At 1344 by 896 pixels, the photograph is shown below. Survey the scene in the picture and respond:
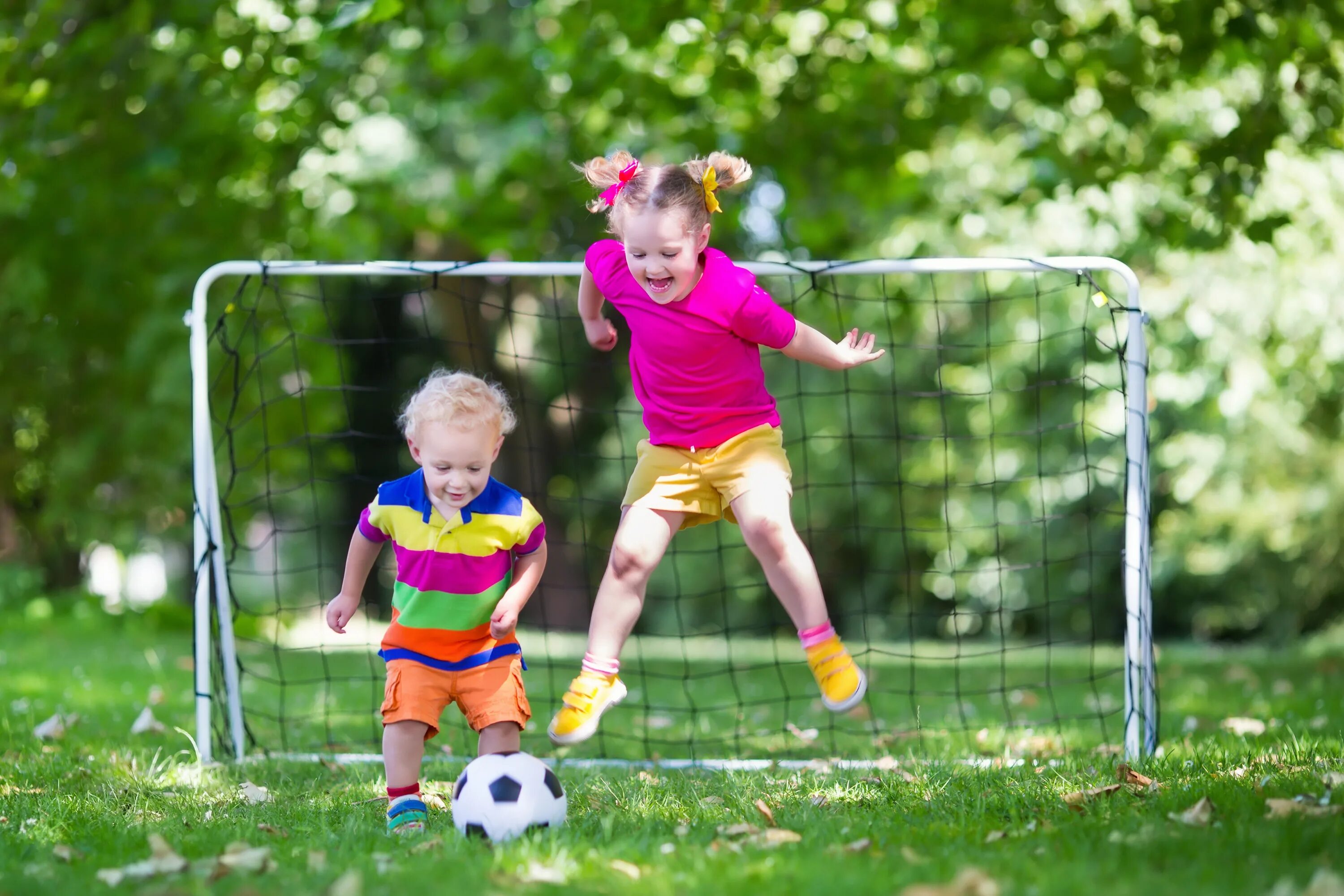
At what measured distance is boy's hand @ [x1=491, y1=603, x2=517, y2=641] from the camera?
362 cm

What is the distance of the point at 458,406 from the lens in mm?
3553

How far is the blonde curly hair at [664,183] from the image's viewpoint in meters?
3.76

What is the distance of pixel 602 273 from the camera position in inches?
159

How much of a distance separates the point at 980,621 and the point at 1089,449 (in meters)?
3.16

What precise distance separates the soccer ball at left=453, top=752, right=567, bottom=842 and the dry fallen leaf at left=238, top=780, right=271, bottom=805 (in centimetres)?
86

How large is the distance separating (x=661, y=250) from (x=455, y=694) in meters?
1.48

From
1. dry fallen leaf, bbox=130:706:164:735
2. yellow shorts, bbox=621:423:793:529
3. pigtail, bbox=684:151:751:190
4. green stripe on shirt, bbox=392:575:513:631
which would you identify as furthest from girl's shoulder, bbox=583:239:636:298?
dry fallen leaf, bbox=130:706:164:735

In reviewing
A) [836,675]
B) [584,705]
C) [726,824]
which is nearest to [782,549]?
[836,675]

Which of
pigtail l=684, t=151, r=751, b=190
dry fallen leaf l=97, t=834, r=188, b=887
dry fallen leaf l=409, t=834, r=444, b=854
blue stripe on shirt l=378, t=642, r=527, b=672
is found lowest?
dry fallen leaf l=409, t=834, r=444, b=854

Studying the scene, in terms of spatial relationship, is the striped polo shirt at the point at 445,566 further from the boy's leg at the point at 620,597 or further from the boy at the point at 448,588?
the boy's leg at the point at 620,597

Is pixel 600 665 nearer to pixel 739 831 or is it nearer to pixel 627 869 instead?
pixel 739 831

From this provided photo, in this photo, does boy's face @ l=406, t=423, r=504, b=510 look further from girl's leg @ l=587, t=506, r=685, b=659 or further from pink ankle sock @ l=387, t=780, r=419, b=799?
pink ankle sock @ l=387, t=780, r=419, b=799

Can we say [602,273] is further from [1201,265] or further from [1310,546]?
[1310,546]

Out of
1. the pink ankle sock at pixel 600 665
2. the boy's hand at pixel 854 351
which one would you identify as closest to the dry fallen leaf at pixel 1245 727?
the boy's hand at pixel 854 351
